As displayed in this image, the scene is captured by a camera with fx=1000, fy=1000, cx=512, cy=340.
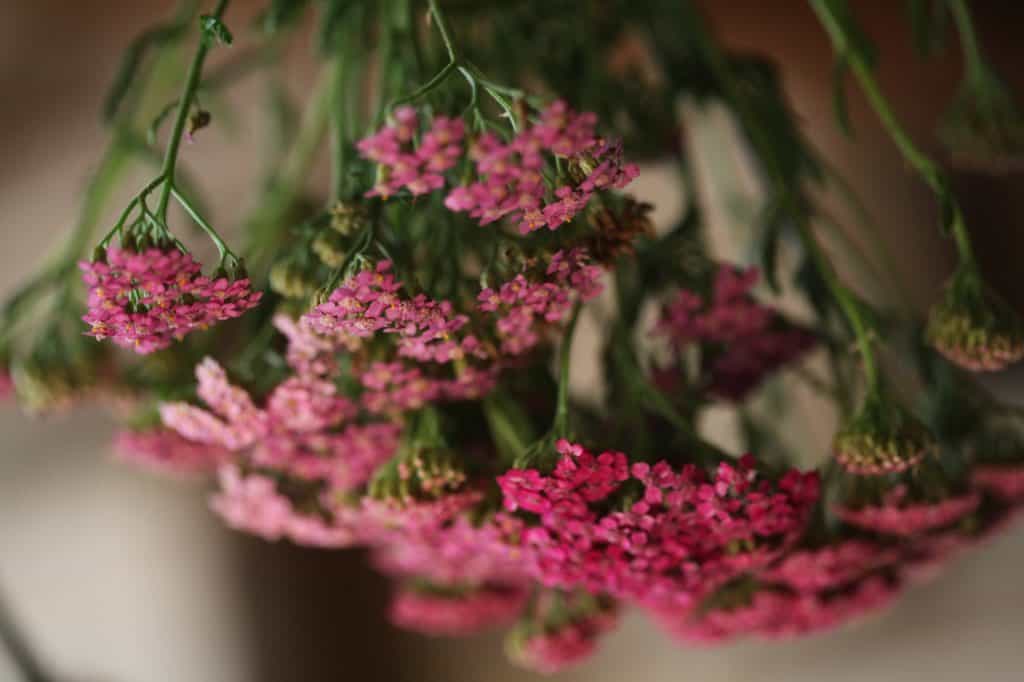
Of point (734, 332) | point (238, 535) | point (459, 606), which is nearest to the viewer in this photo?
point (734, 332)

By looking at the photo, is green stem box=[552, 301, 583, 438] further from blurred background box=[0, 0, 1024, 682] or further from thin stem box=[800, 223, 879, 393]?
blurred background box=[0, 0, 1024, 682]

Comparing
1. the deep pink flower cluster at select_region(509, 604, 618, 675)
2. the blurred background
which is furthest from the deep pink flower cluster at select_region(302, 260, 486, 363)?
the blurred background

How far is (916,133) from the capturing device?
1163 mm

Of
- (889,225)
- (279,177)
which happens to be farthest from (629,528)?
(889,225)

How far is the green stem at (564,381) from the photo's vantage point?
571 millimetres

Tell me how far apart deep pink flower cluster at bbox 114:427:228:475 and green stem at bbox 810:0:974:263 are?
0.50 m

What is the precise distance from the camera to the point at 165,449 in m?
0.72

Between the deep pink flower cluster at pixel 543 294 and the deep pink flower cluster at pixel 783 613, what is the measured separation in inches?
10.8

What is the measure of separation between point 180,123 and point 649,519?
32 cm

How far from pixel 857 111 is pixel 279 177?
0.72m

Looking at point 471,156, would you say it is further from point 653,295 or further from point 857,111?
point 857,111

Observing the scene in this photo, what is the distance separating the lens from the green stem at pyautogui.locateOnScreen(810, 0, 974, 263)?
0.59 metres

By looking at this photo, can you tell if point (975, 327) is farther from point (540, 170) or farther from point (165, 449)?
point (165, 449)

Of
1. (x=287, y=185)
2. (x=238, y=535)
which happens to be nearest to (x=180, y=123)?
(x=287, y=185)
